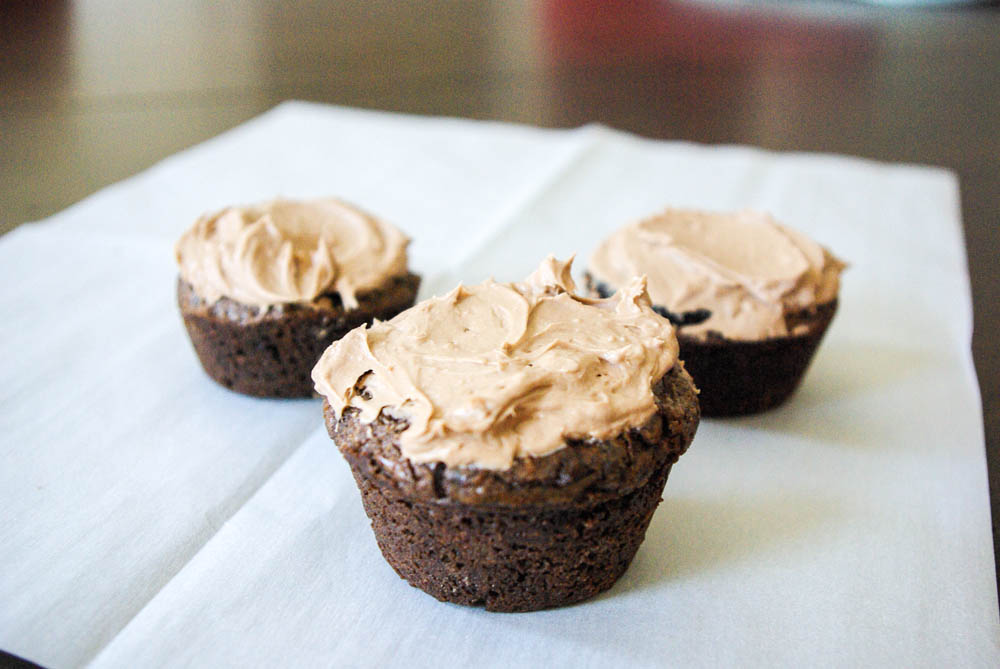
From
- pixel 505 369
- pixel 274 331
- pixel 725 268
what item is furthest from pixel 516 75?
pixel 505 369

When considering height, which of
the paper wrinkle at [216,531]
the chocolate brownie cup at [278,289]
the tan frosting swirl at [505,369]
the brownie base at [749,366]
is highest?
the tan frosting swirl at [505,369]

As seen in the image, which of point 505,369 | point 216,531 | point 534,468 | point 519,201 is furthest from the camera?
point 519,201

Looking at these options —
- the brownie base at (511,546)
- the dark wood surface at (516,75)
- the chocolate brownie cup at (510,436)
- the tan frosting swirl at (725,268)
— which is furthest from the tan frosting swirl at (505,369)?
the dark wood surface at (516,75)

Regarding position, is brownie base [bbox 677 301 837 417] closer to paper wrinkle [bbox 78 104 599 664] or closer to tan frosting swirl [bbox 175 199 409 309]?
tan frosting swirl [bbox 175 199 409 309]

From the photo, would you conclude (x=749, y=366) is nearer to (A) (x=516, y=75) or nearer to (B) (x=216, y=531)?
(B) (x=216, y=531)

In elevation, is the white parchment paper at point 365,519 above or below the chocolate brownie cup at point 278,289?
below

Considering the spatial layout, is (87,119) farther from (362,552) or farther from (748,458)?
(748,458)

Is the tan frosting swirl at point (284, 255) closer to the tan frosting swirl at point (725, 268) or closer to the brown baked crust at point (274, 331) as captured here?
the brown baked crust at point (274, 331)
